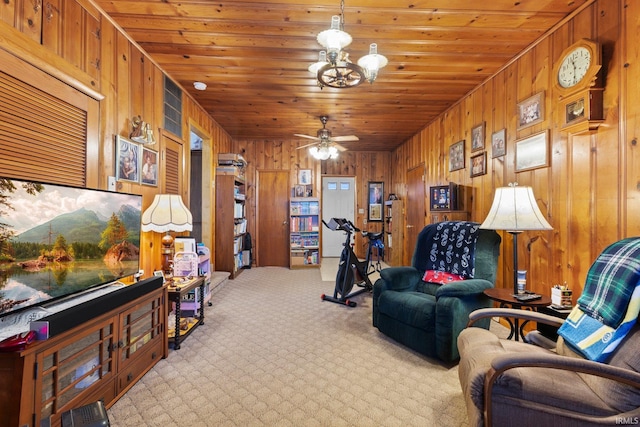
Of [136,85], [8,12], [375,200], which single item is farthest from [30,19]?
[375,200]

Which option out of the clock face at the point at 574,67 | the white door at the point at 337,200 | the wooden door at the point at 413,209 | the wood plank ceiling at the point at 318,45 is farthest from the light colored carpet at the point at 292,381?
the white door at the point at 337,200

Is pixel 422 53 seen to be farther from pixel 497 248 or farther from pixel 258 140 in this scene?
pixel 258 140

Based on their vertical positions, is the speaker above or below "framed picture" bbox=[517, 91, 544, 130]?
below

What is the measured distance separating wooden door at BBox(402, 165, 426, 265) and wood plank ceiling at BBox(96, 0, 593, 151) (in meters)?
1.45

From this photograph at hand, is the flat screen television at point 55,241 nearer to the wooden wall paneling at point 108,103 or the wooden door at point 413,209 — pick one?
the wooden wall paneling at point 108,103

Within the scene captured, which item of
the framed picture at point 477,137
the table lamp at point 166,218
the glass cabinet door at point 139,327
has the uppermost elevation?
the framed picture at point 477,137

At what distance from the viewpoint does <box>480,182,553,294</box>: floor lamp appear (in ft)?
6.54

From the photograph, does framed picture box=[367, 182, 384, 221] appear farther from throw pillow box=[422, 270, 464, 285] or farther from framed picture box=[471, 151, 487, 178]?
throw pillow box=[422, 270, 464, 285]

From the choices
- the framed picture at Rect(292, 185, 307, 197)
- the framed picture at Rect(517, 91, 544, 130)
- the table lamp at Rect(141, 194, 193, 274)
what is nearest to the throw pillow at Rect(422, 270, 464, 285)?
the framed picture at Rect(517, 91, 544, 130)

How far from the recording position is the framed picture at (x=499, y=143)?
2977mm

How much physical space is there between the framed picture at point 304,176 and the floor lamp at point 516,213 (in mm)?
4342

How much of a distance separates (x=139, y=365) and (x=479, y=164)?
12.4 ft

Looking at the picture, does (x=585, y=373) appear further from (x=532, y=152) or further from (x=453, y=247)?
(x=532, y=152)

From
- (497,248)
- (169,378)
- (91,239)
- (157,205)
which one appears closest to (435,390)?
(497,248)
